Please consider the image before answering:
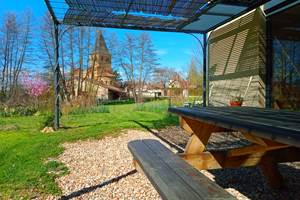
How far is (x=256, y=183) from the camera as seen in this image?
10.6 ft

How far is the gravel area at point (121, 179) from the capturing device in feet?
9.54

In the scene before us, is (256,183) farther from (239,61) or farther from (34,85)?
(34,85)

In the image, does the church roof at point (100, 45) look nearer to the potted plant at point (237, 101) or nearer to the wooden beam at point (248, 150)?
the potted plant at point (237, 101)

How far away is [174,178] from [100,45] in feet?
75.4

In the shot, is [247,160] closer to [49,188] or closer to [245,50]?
[49,188]

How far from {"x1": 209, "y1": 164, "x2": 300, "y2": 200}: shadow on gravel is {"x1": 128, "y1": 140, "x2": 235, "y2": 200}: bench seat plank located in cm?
107

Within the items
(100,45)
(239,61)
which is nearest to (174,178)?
(239,61)

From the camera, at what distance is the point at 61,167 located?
3.84 m

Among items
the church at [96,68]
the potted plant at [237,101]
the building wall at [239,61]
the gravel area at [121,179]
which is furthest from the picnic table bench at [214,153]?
the church at [96,68]

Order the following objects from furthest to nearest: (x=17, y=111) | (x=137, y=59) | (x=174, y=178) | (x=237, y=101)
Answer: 1. (x=137, y=59)
2. (x=17, y=111)
3. (x=237, y=101)
4. (x=174, y=178)

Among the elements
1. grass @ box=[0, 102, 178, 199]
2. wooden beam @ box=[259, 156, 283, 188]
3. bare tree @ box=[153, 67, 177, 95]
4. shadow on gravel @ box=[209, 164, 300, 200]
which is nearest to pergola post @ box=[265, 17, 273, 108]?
grass @ box=[0, 102, 178, 199]

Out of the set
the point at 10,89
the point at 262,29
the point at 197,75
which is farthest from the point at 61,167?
the point at 197,75

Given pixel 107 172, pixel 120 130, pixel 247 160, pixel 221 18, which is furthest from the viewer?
pixel 221 18

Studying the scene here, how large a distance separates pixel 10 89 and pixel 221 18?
41.5 ft
